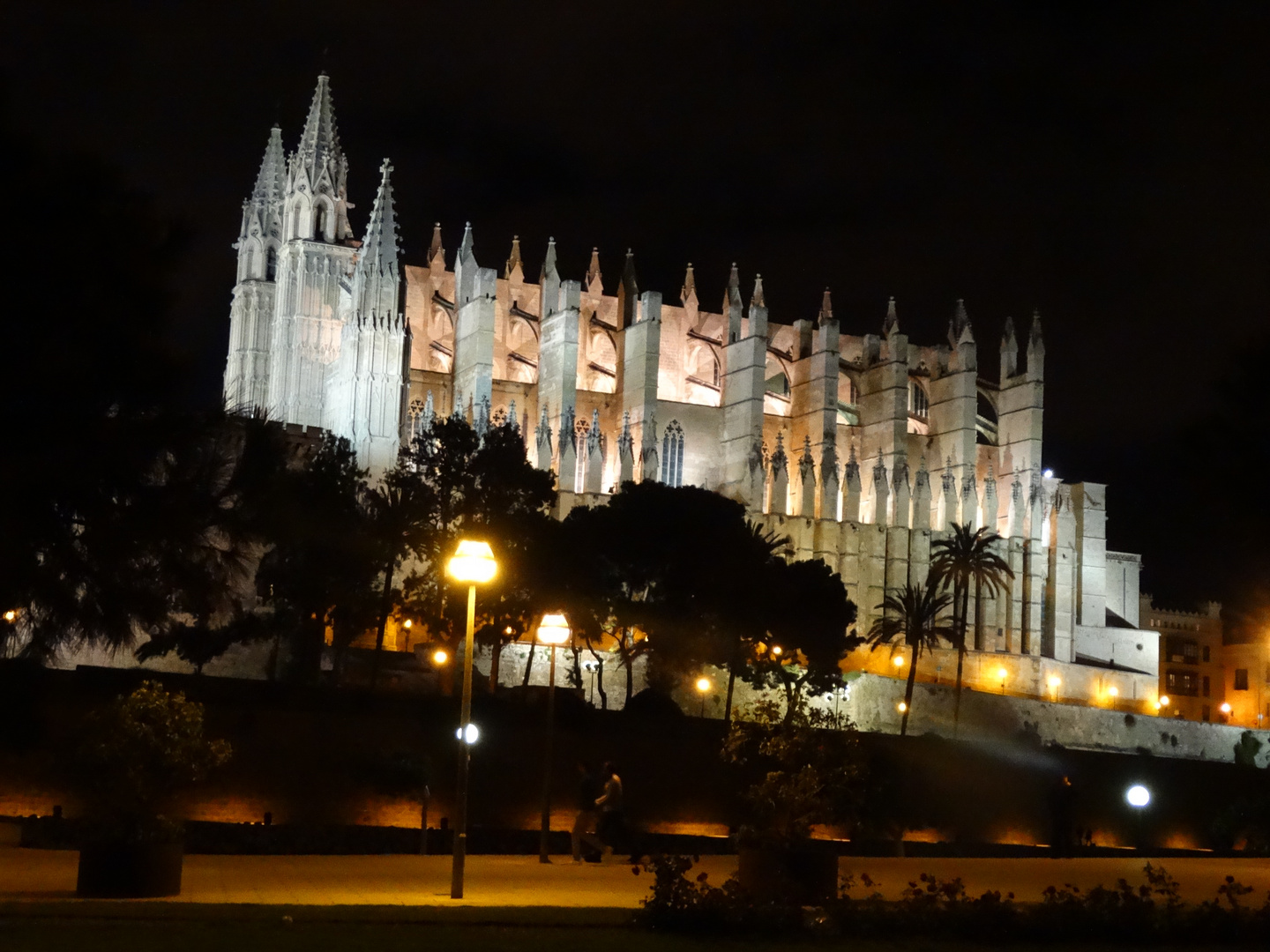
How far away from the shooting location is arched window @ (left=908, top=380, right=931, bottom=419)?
6869 cm

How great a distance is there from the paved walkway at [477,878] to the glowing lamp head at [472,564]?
2.54 meters

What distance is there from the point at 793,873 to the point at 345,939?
4.00 m

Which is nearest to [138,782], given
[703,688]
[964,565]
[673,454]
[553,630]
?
[553,630]

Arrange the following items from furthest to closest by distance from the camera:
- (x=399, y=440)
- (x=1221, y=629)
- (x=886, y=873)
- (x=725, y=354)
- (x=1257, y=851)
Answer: (x=1221, y=629), (x=725, y=354), (x=399, y=440), (x=1257, y=851), (x=886, y=873)

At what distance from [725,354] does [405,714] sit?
33.1 m

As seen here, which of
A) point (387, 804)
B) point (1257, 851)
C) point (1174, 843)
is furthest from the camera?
point (1174, 843)

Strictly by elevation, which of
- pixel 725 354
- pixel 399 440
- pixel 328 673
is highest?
pixel 725 354

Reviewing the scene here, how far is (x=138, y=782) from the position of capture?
14.6 meters

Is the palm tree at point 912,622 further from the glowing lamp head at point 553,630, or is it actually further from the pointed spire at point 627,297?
the glowing lamp head at point 553,630

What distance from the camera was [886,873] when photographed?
16.7m

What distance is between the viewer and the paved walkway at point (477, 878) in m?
12.5

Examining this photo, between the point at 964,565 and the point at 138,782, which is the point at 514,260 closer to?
the point at 964,565

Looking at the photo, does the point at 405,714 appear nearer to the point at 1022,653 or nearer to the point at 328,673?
the point at 328,673

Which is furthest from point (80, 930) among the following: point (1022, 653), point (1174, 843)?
point (1022, 653)
